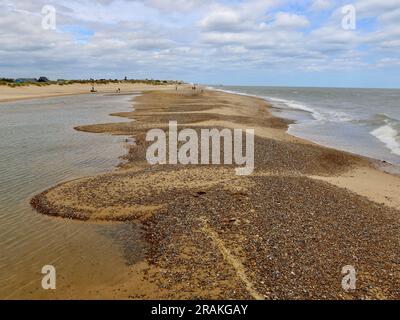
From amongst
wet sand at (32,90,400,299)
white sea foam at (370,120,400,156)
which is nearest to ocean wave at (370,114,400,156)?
white sea foam at (370,120,400,156)

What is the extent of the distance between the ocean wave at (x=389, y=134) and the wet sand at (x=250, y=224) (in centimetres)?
1103

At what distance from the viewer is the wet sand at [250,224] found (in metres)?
8.02

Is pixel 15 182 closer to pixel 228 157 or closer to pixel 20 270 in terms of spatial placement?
pixel 20 270

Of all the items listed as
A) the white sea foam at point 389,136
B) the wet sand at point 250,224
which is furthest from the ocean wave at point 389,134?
the wet sand at point 250,224

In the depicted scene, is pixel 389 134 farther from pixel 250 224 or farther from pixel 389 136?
pixel 250 224

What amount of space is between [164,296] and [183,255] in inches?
62.6

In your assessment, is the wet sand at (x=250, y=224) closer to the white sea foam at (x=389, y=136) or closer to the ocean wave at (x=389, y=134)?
the white sea foam at (x=389, y=136)

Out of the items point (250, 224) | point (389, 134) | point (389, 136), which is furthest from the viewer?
point (389, 134)

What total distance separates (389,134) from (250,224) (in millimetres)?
27988

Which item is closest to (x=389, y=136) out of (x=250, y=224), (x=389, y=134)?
(x=389, y=134)

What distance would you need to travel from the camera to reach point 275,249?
9.27 m

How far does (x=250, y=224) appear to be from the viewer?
421 inches

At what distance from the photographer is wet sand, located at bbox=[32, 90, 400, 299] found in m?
8.02
